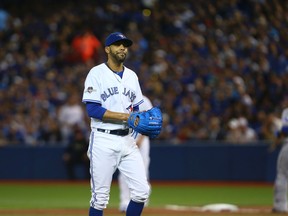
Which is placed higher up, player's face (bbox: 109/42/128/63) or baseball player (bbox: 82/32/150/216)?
player's face (bbox: 109/42/128/63)

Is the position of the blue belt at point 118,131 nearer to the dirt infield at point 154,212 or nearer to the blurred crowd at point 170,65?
the dirt infield at point 154,212

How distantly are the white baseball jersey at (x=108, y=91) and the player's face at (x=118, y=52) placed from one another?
14cm

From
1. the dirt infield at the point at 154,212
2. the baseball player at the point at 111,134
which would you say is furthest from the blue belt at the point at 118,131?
the dirt infield at the point at 154,212

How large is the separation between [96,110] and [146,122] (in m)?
0.52

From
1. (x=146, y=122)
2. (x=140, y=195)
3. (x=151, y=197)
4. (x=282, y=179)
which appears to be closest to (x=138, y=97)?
(x=146, y=122)

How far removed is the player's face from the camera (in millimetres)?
8078

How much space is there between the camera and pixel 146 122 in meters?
7.85

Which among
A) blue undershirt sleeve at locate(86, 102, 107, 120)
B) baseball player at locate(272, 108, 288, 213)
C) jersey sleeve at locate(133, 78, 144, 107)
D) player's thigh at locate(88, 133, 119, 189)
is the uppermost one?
jersey sleeve at locate(133, 78, 144, 107)

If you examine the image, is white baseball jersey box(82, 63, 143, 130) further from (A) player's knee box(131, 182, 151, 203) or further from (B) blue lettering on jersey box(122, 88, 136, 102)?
(A) player's knee box(131, 182, 151, 203)

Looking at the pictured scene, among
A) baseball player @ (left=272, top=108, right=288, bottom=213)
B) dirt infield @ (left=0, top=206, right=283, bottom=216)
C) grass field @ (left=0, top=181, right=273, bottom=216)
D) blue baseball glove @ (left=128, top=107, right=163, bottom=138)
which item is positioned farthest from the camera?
grass field @ (left=0, top=181, right=273, bottom=216)

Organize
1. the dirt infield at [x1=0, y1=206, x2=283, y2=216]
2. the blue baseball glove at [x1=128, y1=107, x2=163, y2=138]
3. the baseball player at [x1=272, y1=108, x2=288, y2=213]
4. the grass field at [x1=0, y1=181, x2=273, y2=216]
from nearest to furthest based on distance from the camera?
the blue baseball glove at [x1=128, y1=107, x2=163, y2=138]
the dirt infield at [x1=0, y1=206, x2=283, y2=216]
the baseball player at [x1=272, y1=108, x2=288, y2=213]
the grass field at [x1=0, y1=181, x2=273, y2=216]

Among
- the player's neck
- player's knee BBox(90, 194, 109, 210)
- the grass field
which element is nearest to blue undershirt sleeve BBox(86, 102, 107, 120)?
the player's neck

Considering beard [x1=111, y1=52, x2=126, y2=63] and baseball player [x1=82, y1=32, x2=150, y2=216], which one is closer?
baseball player [x1=82, y1=32, x2=150, y2=216]

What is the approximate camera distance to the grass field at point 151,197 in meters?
12.1
